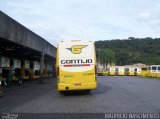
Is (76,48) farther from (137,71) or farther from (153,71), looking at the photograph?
(137,71)

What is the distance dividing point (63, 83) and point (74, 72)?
2.97 ft

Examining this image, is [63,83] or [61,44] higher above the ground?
[61,44]

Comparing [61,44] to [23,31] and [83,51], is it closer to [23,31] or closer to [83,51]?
[83,51]

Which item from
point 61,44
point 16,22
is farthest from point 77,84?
point 16,22

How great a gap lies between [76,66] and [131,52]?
138746 millimetres

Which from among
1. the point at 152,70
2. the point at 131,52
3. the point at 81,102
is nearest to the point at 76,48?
the point at 81,102

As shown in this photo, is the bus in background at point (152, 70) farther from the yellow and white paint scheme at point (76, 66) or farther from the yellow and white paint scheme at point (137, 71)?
the yellow and white paint scheme at point (76, 66)

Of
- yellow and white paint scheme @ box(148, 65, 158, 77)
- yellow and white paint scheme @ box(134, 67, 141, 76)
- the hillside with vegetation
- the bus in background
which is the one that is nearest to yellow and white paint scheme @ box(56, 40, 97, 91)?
yellow and white paint scheme @ box(148, 65, 158, 77)

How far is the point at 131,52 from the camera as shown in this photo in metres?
159

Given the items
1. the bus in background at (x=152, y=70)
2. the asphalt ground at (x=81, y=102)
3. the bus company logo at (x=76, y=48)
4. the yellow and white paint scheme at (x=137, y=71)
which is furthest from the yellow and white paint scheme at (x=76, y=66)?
the yellow and white paint scheme at (x=137, y=71)

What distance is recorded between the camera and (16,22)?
1115 inches

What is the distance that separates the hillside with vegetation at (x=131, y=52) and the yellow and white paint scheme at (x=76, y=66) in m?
112

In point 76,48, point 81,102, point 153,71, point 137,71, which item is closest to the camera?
point 81,102

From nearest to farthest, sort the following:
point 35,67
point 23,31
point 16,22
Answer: point 16,22 < point 23,31 < point 35,67
